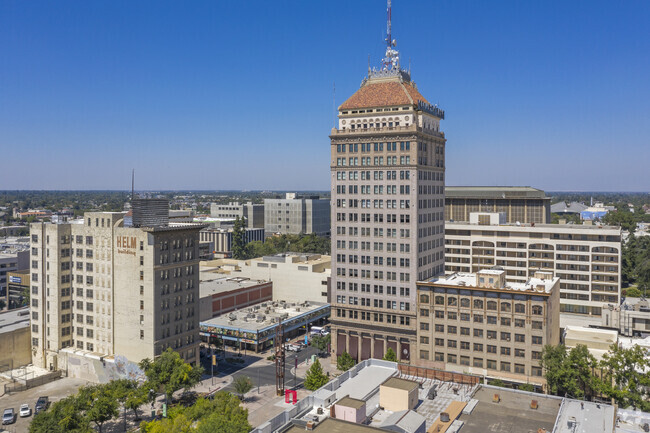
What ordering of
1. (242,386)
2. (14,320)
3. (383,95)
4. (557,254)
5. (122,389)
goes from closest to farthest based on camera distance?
1. (122,389)
2. (242,386)
3. (383,95)
4. (14,320)
5. (557,254)

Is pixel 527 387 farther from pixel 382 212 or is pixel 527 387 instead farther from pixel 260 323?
pixel 260 323

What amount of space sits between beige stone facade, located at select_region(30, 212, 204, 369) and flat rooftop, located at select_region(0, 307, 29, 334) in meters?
5.40

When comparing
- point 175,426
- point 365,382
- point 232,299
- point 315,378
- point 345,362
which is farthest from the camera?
point 232,299

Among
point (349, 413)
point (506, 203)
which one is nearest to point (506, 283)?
point (349, 413)

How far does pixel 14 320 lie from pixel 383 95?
341ft

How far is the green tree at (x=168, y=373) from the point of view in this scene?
95812 mm

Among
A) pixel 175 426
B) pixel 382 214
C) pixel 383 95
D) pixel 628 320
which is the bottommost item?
pixel 175 426

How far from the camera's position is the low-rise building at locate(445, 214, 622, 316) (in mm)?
150250

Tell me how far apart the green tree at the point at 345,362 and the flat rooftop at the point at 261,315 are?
26.3 metres

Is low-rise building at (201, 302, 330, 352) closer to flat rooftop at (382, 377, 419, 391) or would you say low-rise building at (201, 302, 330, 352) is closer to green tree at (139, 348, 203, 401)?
green tree at (139, 348, 203, 401)

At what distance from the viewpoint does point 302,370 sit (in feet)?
408

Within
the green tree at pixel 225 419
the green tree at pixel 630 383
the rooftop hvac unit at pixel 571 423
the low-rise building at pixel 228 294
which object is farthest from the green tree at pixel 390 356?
the low-rise building at pixel 228 294

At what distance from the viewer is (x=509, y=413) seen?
64625mm

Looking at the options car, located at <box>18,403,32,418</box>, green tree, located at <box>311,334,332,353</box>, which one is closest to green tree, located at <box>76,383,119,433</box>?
car, located at <box>18,403,32,418</box>
